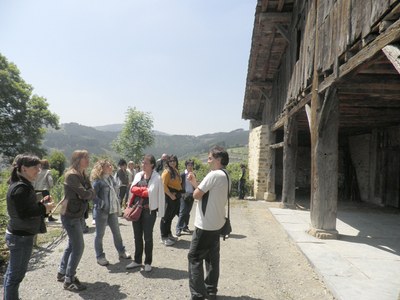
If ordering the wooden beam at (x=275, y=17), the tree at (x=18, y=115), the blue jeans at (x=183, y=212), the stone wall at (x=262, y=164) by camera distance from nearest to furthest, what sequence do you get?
the blue jeans at (x=183, y=212)
the wooden beam at (x=275, y=17)
the stone wall at (x=262, y=164)
the tree at (x=18, y=115)

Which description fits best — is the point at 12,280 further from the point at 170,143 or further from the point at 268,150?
the point at 170,143

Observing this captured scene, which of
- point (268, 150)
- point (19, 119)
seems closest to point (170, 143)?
point (19, 119)

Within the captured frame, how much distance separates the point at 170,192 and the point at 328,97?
350 centimetres

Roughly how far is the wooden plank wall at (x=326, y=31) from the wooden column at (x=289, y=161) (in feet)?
3.04

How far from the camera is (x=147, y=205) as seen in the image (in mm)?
4539

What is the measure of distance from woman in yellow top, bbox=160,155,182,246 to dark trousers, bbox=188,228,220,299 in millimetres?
2473

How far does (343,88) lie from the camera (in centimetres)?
592

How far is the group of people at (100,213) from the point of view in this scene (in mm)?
3145

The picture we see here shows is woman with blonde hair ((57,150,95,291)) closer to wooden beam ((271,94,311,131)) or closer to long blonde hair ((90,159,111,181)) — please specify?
long blonde hair ((90,159,111,181))

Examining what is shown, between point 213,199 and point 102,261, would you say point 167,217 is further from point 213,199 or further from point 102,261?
point 213,199

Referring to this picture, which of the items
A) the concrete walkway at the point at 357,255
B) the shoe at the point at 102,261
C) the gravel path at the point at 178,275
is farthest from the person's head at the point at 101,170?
the concrete walkway at the point at 357,255

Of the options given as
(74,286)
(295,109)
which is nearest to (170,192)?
(74,286)

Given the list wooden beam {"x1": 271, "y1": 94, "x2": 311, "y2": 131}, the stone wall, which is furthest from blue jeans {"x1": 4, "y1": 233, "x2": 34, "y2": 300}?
the stone wall

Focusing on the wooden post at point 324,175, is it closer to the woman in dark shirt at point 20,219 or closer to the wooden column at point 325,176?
the wooden column at point 325,176
